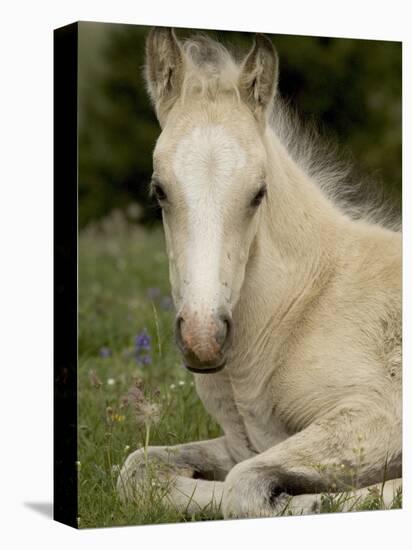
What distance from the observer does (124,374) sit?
8219mm

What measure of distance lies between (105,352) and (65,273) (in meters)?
2.18

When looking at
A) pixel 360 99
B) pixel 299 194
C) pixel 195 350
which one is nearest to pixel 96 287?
pixel 360 99

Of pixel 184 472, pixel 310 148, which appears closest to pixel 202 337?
pixel 184 472

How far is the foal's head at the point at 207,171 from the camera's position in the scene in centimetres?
564

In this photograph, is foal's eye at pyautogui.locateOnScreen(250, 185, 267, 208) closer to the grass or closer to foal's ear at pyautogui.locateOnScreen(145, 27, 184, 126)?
foal's ear at pyautogui.locateOnScreen(145, 27, 184, 126)

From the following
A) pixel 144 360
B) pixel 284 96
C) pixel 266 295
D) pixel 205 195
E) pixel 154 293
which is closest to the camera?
pixel 205 195

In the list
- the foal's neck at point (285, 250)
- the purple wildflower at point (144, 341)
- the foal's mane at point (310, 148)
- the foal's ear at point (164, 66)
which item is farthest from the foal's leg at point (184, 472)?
the foal's ear at point (164, 66)

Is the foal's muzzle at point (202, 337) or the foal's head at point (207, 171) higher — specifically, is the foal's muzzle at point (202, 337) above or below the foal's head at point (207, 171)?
below

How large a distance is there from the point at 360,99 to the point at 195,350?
9.42 feet

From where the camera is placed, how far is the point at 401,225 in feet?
23.3

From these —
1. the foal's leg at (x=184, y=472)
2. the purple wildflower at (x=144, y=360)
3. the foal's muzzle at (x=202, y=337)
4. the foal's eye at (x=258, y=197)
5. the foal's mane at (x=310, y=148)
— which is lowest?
the foal's leg at (x=184, y=472)

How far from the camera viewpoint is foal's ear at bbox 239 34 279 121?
6.26 metres

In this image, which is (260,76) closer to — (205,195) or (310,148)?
(310,148)

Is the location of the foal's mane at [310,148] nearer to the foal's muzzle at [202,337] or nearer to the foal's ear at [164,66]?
the foal's ear at [164,66]
